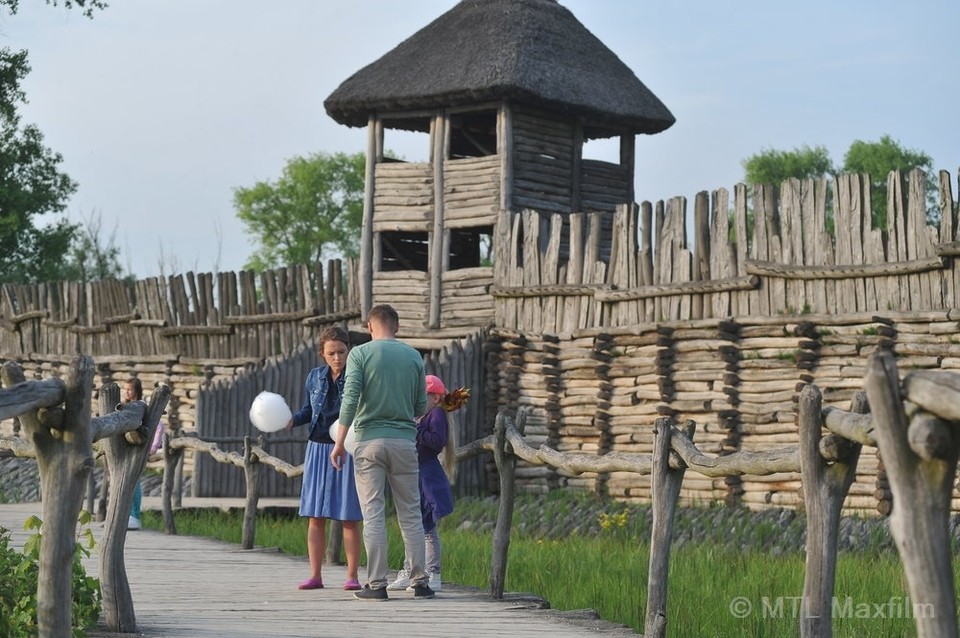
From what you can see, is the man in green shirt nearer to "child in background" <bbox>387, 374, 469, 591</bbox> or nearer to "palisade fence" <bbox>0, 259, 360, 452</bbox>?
"child in background" <bbox>387, 374, 469, 591</bbox>

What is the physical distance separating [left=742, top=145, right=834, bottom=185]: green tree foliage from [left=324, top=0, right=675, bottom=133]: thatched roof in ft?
99.7

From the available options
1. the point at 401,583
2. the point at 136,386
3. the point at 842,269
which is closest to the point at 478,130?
the point at 842,269

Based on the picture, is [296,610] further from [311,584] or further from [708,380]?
[708,380]

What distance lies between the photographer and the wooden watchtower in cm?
1998

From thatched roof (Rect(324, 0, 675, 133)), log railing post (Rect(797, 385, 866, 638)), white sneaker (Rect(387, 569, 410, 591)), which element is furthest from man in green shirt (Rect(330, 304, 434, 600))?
thatched roof (Rect(324, 0, 675, 133))

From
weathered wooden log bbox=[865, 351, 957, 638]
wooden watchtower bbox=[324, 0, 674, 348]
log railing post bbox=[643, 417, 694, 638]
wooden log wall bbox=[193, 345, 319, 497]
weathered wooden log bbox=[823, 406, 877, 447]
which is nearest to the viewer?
weathered wooden log bbox=[865, 351, 957, 638]

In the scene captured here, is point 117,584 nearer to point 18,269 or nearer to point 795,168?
point 18,269

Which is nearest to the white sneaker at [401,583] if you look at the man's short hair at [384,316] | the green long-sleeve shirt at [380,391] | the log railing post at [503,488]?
the log railing post at [503,488]

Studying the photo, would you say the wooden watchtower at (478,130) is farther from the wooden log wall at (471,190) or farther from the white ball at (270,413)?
the white ball at (270,413)

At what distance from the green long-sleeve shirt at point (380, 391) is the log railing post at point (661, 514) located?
1526mm

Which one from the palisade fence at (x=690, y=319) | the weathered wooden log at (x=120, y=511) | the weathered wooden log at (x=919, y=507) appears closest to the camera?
the weathered wooden log at (x=919, y=507)

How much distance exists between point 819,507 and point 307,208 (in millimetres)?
51083

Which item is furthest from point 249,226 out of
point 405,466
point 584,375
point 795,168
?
point 405,466

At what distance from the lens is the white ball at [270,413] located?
29.6 ft
